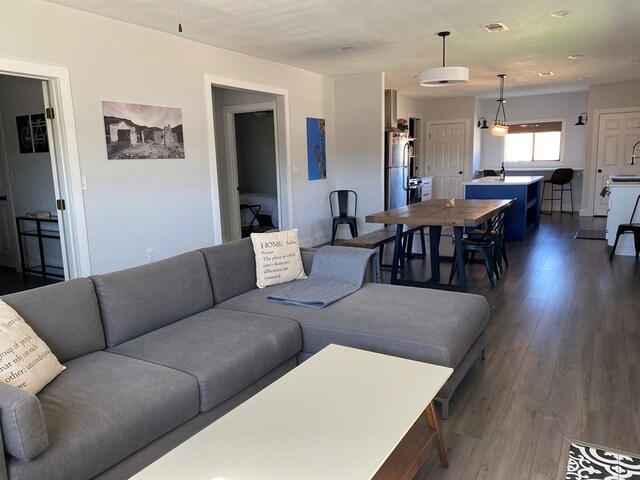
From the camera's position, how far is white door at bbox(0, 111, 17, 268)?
5.73m

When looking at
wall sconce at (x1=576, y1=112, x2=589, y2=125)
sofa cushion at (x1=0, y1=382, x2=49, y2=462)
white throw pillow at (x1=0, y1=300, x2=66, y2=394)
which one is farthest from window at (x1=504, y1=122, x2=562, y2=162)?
sofa cushion at (x1=0, y1=382, x2=49, y2=462)

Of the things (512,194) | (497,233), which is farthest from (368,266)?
(512,194)

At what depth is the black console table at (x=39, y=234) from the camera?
5.12 metres

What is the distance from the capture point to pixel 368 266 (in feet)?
11.0

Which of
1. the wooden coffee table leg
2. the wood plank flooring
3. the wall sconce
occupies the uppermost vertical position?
the wall sconce

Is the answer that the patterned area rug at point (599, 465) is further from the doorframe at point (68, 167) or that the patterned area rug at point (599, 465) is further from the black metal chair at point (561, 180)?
the black metal chair at point (561, 180)

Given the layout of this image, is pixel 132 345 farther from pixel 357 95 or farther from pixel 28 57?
pixel 357 95

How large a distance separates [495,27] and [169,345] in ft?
14.2

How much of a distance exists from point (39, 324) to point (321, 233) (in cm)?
A: 541

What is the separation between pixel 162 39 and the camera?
180 inches

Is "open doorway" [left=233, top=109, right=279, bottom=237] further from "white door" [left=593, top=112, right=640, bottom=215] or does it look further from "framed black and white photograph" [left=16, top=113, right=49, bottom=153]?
"white door" [left=593, top=112, right=640, bottom=215]

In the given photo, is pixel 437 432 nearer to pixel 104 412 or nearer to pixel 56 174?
pixel 104 412

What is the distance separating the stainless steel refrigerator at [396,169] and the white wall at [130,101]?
2.82m

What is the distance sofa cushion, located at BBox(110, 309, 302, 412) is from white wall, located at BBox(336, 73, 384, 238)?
491 cm
